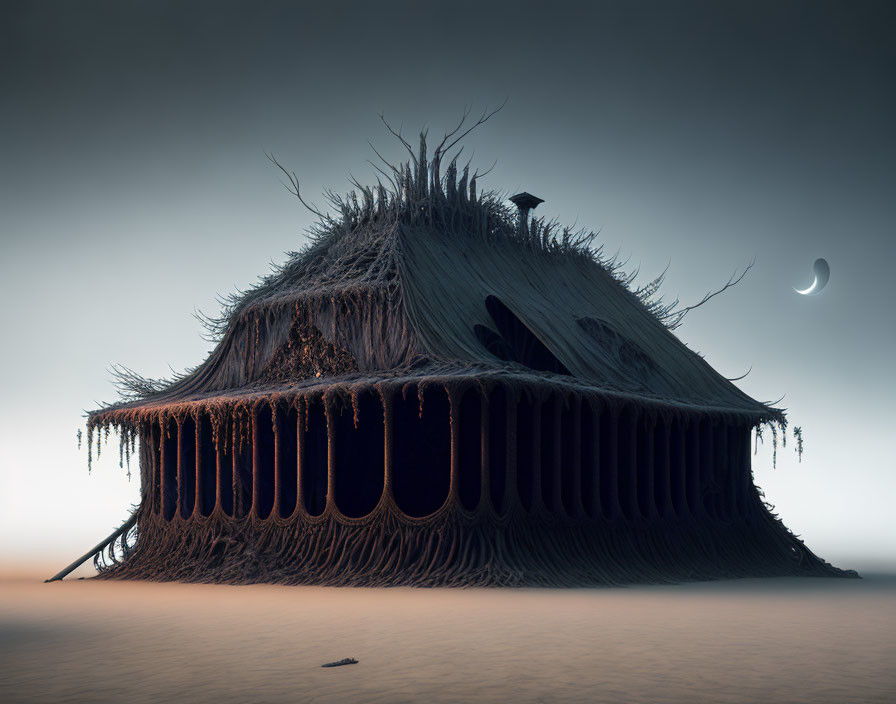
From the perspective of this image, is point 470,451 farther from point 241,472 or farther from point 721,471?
point 721,471

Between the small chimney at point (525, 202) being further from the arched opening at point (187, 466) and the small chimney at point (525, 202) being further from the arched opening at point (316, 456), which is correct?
the arched opening at point (187, 466)

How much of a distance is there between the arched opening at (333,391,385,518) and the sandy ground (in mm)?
6455

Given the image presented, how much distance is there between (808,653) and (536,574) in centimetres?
811

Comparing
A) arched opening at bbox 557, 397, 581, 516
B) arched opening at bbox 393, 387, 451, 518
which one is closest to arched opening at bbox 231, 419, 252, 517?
arched opening at bbox 393, 387, 451, 518

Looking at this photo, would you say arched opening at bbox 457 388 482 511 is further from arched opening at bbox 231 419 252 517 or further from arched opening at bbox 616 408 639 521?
arched opening at bbox 231 419 252 517

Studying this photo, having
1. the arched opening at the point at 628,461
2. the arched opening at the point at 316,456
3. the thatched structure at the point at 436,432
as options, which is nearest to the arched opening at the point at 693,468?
the thatched structure at the point at 436,432

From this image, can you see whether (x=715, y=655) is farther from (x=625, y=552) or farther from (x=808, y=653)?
(x=625, y=552)

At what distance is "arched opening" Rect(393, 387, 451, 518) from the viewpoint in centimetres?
2230

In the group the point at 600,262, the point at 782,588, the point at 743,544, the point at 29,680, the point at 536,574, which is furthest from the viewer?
the point at 600,262

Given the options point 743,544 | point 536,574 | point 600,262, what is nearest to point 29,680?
point 536,574

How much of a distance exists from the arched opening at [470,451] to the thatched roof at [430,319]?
3.62 ft

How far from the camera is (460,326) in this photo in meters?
21.0

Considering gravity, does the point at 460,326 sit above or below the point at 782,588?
above

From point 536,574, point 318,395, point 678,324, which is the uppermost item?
point 678,324
